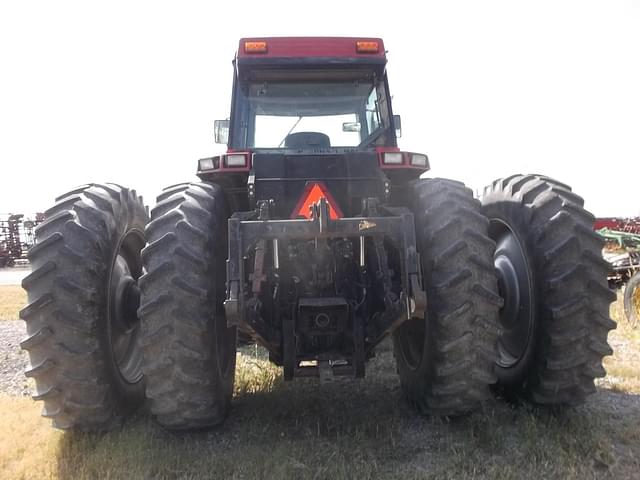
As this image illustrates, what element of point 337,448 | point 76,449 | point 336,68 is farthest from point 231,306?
point 336,68

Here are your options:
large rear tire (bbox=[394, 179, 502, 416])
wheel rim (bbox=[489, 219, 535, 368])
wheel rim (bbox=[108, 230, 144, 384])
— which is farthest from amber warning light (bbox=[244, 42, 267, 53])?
wheel rim (bbox=[489, 219, 535, 368])

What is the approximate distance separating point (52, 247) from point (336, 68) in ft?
8.28

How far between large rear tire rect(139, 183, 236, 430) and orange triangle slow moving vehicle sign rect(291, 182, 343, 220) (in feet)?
1.88

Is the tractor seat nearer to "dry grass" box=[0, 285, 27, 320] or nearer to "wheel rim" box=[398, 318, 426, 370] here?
"wheel rim" box=[398, 318, 426, 370]

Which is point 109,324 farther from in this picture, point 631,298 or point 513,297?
point 631,298

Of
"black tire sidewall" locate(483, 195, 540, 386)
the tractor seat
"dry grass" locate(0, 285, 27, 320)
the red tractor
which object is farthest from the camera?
"dry grass" locate(0, 285, 27, 320)

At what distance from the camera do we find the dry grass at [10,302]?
9.21 meters

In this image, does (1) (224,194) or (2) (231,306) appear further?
(1) (224,194)

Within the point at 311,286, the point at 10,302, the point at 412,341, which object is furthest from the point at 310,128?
the point at 10,302

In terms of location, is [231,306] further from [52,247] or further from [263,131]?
[263,131]

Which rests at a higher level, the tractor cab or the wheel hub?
the tractor cab

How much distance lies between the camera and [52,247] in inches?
122

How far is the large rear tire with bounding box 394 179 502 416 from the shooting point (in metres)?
2.96

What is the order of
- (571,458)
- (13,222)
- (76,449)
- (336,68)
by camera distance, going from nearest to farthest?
1. (571,458)
2. (76,449)
3. (336,68)
4. (13,222)
